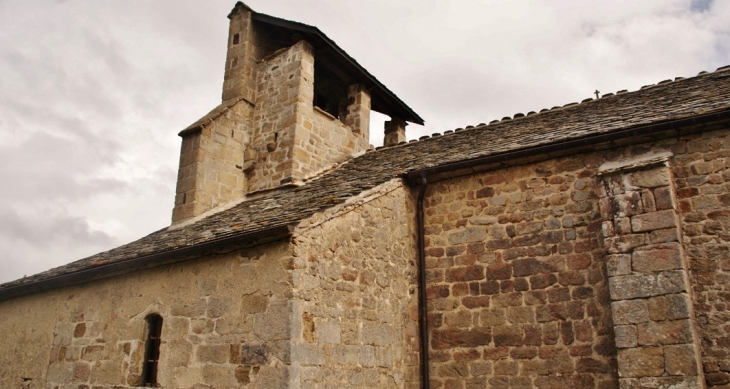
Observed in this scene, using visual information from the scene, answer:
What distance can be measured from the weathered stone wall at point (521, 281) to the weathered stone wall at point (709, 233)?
0.94m

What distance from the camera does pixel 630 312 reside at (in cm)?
636

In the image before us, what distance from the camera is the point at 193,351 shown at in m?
6.84

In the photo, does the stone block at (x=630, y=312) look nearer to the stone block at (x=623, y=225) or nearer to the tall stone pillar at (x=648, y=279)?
the tall stone pillar at (x=648, y=279)

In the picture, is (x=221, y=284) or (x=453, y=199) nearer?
(x=221, y=284)

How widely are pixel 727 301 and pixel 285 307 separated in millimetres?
4783

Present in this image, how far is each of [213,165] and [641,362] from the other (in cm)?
809

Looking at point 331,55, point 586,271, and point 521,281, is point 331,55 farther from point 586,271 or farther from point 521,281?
point 586,271

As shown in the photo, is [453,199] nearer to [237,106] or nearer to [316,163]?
[316,163]

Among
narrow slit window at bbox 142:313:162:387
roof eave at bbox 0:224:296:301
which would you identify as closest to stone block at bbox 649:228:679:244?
roof eave at bbox 0:224:296:301

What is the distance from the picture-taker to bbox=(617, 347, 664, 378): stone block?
19.9ft

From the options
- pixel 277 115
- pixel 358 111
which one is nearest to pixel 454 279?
pixel 277 115

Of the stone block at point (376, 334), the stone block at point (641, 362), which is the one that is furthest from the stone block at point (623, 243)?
the stone block at point (376, 334)

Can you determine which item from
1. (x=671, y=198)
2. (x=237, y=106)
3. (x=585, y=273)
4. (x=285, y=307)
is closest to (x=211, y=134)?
(x=237, y=106)

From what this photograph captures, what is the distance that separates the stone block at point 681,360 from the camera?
591 cm
